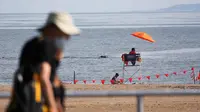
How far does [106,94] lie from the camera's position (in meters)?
5.82

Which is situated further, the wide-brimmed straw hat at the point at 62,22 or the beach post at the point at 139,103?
the beach post at the point at 139,103

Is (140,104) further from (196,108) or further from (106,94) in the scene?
(196,108)

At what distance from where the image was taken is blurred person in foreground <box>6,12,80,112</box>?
14.8ft

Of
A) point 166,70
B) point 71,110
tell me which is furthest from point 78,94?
point 166,70

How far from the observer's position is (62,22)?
15.2 ft

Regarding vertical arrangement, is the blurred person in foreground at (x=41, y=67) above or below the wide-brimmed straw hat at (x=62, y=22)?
below

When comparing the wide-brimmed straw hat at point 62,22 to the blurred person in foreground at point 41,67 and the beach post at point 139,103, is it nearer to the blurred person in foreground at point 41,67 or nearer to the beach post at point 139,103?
the blurred person in foreground at point 41,67

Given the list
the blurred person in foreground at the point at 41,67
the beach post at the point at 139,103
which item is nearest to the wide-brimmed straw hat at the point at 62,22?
the blurred person in foreground at the point at 41,67

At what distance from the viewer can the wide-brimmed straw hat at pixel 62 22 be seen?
15.1ft

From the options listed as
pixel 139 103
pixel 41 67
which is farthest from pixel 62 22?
pixel 139 103

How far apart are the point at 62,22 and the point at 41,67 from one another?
0.37m

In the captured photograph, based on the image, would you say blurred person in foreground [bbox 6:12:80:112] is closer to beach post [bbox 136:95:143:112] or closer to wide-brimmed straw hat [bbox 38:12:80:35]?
wide-brimmed straw hat [bbox 38:12:80:35]

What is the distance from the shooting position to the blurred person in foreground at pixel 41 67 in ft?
14.8

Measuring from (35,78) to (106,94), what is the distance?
1390 millimetres
